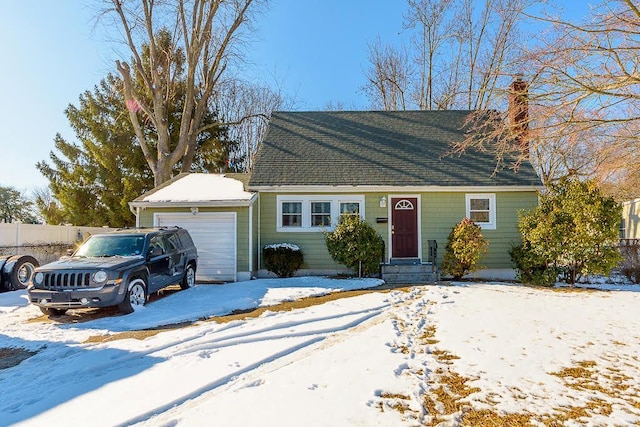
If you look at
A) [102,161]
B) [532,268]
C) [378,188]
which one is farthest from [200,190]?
[102,161]

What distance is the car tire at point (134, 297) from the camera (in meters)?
7.19

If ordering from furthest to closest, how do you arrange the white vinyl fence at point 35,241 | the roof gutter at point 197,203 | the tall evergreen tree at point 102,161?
the tall evergreen tree at point 102,161 → the white vinyl fence at point 35,241 → the roof gutter at point 197,203

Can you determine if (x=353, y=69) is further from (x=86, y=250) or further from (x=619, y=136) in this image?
(x=86, y=250)

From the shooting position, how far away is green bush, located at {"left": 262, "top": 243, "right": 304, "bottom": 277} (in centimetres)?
1165

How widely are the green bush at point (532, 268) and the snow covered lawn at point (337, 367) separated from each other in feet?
9.50

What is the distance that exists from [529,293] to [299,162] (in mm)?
7823

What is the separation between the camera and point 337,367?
165 inches

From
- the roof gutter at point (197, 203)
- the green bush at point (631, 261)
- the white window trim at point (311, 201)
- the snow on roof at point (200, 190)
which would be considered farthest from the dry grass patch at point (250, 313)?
the green bush at point (631, 261)

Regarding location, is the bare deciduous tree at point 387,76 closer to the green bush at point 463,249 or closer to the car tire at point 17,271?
the green bush at point 463,249

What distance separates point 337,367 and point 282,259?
24.9 ft

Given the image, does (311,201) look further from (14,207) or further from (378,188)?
(14,207)

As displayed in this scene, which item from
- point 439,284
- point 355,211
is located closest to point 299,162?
point 355,211

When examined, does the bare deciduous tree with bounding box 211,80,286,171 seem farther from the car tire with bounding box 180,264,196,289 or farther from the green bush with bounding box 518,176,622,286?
the green bush with bounding box 518,176,622,286

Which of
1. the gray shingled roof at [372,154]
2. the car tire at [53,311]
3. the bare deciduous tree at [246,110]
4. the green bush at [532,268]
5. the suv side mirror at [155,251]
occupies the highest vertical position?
the bare deciduous tree at [246,110]
